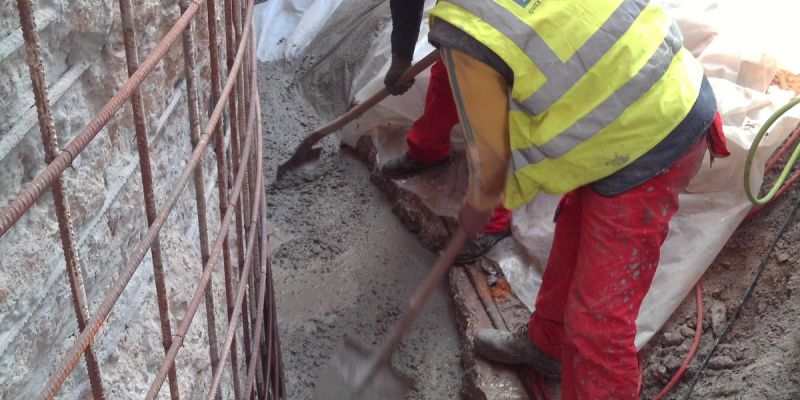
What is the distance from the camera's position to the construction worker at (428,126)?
9.84 feet

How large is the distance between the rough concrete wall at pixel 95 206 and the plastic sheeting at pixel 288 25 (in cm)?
302

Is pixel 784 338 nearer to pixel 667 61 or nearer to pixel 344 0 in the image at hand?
pixel 667 61


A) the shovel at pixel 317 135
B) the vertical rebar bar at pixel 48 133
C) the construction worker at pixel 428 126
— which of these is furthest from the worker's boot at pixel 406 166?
the vertical rebar bar at pixel 48 133

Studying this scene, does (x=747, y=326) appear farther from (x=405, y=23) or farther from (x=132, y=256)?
(x=132, y=256)

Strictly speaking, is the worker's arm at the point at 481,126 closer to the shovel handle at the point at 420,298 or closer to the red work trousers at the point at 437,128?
the shovel handle at the point at 420,298

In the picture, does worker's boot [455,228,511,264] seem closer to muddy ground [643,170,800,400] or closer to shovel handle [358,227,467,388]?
shovel handle [358,227,467,388]

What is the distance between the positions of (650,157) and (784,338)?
726mm

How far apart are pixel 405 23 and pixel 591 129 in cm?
135

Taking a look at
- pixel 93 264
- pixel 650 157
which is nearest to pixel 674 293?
pixel 650 157

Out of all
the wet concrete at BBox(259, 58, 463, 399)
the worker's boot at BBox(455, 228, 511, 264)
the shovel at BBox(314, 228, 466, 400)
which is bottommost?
the wet concrete at BBox(259, 58, 463, 399)

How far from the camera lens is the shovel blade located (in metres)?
2.55

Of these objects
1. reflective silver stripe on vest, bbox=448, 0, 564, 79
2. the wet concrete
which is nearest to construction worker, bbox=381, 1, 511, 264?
the wet concrete

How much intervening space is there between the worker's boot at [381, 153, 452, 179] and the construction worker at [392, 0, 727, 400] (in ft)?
4.09

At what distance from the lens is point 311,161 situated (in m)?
3.78
